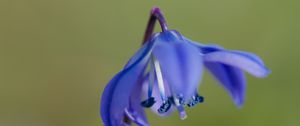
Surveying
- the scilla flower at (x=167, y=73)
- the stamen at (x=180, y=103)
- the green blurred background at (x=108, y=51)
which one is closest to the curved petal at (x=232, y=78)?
the scilla flower at (x=167, y=73)

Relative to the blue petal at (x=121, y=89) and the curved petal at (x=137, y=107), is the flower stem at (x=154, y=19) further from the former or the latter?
the curved petal at (x=137, y=107)

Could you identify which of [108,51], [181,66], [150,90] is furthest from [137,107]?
[108,51]

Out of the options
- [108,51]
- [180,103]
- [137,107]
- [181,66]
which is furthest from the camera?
[108,51]

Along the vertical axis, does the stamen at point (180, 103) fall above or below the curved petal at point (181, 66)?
below

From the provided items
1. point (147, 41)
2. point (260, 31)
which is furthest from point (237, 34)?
point (147, 41)

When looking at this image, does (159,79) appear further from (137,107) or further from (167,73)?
(167,73)

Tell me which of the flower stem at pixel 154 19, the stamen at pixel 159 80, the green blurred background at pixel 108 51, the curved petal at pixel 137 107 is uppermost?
the green blurred background at pixel 108 51

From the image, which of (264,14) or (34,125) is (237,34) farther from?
(34,125)
